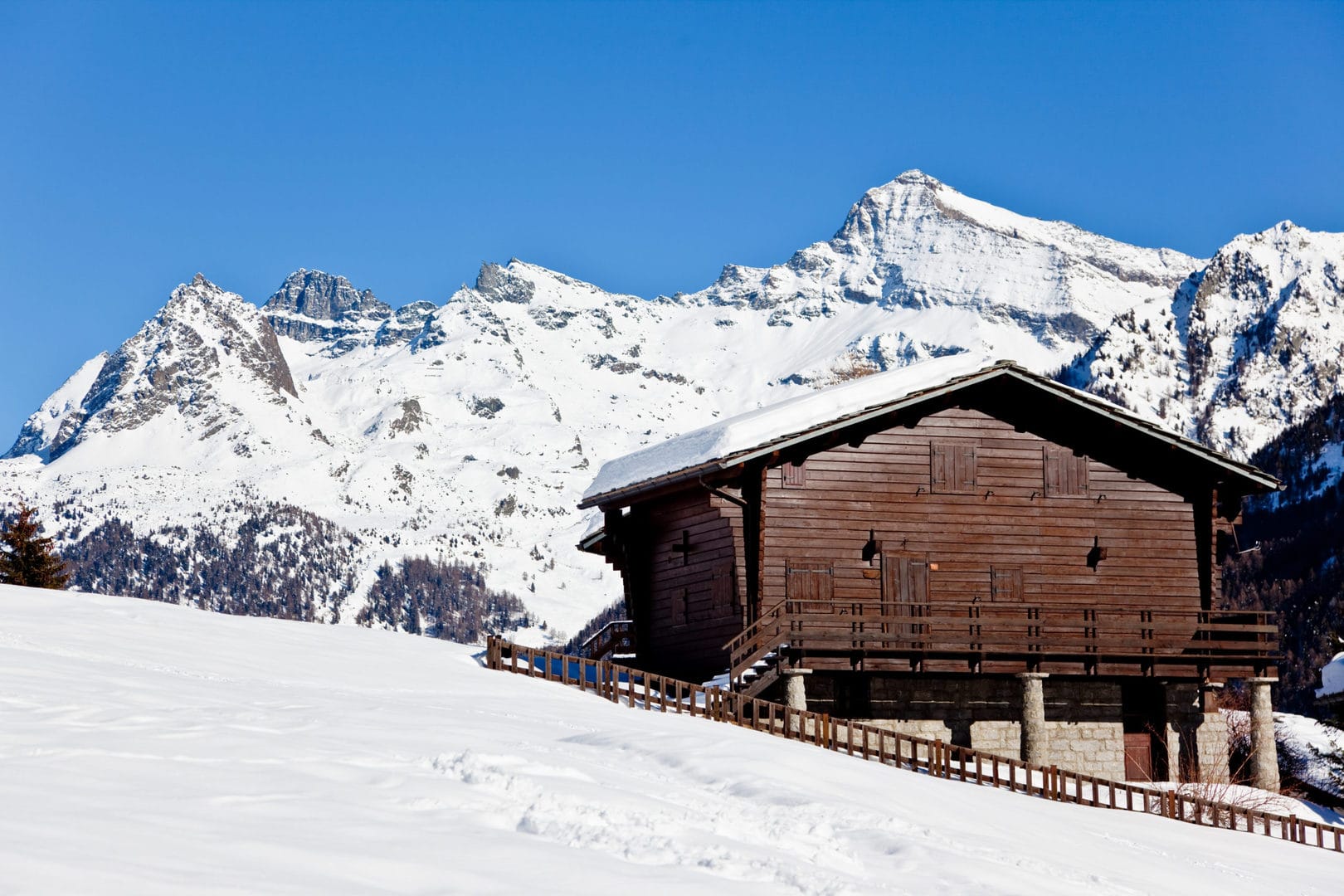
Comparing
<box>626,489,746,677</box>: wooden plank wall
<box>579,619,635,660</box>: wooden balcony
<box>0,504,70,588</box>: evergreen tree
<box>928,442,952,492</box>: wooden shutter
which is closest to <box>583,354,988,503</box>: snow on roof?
<box>626,489,746,677</box>: wooden plank wall

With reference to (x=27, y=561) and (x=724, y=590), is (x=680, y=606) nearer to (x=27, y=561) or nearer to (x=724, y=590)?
(x=724, y=590)

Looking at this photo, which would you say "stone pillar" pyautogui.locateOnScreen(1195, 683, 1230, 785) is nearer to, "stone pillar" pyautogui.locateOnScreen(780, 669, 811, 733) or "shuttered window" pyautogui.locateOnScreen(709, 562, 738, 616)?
"stone pillar" pyautogui.locateOnScreen(780, 669, 811, 733)

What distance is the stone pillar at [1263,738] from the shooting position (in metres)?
31.6

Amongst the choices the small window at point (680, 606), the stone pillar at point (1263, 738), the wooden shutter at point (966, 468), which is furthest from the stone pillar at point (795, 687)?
the stone pillar at point (1263, 738)

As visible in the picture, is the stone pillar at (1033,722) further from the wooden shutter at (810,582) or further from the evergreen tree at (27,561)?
the evergreen tree at (27,561)

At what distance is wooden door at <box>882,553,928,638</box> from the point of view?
3144cm

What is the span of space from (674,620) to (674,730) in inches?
477

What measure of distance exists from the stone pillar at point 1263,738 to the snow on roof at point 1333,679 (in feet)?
16.9

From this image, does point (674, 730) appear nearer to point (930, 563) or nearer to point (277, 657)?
point (277, 657)

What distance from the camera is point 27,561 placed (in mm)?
53125

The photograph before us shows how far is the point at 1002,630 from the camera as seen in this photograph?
104ft

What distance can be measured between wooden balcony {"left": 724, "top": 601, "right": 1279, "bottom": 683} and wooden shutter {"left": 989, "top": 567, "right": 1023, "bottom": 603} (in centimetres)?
29

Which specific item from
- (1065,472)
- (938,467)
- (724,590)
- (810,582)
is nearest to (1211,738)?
(1065,472)

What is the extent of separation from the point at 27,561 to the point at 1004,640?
118ft
